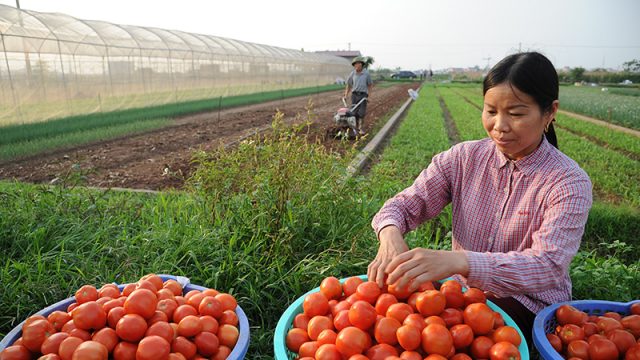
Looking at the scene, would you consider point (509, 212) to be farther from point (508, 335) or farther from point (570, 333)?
point (508, 335)

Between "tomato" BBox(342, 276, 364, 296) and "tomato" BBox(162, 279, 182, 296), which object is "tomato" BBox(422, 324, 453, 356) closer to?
"tomato" BBox(342, 276, 364, 296)

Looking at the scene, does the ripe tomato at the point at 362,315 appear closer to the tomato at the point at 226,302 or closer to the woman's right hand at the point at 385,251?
the woman's right hand at the point at 385,251

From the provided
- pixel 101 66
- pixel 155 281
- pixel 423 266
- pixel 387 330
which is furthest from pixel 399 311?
pixel 101 66

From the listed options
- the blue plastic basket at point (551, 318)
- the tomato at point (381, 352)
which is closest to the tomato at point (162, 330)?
the tomato at point (381, 352)

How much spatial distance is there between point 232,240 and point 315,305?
50.5 inches

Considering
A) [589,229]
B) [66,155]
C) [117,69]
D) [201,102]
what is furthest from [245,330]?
[201,102]

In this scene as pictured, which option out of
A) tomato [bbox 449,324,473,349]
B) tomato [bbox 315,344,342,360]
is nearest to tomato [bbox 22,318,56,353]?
tomato [bbox 315,344,342,360]

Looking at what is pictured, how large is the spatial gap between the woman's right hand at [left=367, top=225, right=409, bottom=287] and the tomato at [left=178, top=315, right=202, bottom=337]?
72 centimetres

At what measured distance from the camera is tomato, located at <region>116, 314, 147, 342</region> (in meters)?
1.50

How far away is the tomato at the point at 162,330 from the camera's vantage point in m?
1.50

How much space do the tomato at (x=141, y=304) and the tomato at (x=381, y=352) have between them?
2.78 feet

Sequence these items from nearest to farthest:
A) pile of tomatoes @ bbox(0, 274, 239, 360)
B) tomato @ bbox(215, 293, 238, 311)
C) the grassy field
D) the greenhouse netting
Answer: pile of tomatoes @ bbox(0, 274, 239, 360) < tomato @ bbox(215, 293, 238, 311) < the grassy field < the greenhouse netting

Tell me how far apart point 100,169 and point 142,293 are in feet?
18.6

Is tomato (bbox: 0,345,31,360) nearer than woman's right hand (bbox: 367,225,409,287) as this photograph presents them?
Yes
